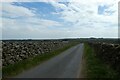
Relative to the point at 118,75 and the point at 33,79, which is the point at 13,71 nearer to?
the point at 33,79

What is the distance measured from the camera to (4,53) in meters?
25.3

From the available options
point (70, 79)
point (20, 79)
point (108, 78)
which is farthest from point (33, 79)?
point (108, 78)

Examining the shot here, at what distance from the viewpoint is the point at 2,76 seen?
16.2 meters

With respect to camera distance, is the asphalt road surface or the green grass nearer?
the asphalt road surface

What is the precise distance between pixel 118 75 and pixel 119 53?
3.77 metres

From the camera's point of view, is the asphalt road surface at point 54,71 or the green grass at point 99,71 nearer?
the asphalt road surface at point 54,71

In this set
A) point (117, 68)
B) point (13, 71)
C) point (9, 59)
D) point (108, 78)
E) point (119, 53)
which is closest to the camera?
point (108, 78)

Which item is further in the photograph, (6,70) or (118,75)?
(6,70)

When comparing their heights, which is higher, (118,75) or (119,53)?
(119,53)

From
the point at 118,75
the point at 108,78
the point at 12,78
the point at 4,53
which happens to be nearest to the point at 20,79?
the point at 12,78

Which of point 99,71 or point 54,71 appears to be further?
point 99,71

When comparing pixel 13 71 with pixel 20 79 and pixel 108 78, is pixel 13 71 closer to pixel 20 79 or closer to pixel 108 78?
pixel 20 79

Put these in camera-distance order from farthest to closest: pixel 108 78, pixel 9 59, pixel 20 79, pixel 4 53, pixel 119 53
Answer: pixel 4 53
pixel 9 59
pixel 119 53
pixel 108 78
pixel 20 79

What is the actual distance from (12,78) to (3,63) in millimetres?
6367
